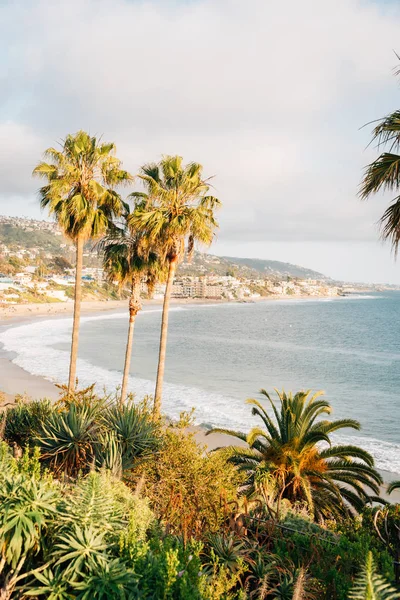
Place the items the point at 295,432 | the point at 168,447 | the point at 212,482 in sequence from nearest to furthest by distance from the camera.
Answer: the point at 212,482, the point at 168,447, the point at 295,432

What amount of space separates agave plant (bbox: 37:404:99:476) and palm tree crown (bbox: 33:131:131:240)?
820 cm

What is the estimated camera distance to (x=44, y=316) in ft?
315

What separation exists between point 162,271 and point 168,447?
9549mm

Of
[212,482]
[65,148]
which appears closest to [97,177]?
[65,148]

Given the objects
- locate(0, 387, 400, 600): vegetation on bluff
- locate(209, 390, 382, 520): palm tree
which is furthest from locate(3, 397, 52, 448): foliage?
locate(209, 390, 382, 520): palm tree

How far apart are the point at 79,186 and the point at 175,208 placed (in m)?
3.44

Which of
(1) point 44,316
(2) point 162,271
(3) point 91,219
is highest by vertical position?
(3) point 91,219

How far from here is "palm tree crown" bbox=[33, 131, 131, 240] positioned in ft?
49.2

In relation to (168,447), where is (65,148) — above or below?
above

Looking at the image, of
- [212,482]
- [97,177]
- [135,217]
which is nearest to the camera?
[212,482]

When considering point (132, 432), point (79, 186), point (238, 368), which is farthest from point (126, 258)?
point (238, 368)

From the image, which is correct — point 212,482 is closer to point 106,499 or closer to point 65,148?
point 106,499

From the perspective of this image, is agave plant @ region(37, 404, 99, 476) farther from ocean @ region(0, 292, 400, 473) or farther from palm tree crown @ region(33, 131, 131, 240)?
ocean @ region(0, 292, 400, 473)

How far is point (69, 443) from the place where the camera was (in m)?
7.90
